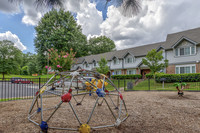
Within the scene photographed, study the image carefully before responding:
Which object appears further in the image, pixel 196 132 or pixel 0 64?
pixel 0 64

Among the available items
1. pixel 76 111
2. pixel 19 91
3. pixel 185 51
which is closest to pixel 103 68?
pixel 185 51

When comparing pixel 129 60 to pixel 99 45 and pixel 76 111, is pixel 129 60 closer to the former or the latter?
pixel 76 111

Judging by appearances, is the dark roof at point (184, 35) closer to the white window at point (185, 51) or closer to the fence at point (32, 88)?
the white window at point (185, 51)

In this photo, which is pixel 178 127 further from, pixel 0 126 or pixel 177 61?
pixel 177 61

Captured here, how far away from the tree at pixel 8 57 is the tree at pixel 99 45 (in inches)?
1008

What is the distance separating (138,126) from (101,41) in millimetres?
51998

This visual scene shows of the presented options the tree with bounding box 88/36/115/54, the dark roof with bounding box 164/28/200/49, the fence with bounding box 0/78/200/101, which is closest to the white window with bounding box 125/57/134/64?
the dark roof with bounding box 164/28/200/49

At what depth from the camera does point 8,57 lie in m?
34.3

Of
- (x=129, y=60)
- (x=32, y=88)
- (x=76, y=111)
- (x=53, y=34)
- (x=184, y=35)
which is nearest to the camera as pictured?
(x=76, y=111)

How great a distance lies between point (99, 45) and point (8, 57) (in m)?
31.8

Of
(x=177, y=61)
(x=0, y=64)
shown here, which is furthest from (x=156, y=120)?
(x=0, y=64)

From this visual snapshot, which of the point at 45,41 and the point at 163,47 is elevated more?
the point at 45,41

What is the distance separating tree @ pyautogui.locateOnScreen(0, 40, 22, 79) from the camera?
3364 cm

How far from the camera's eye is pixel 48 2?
331cm
